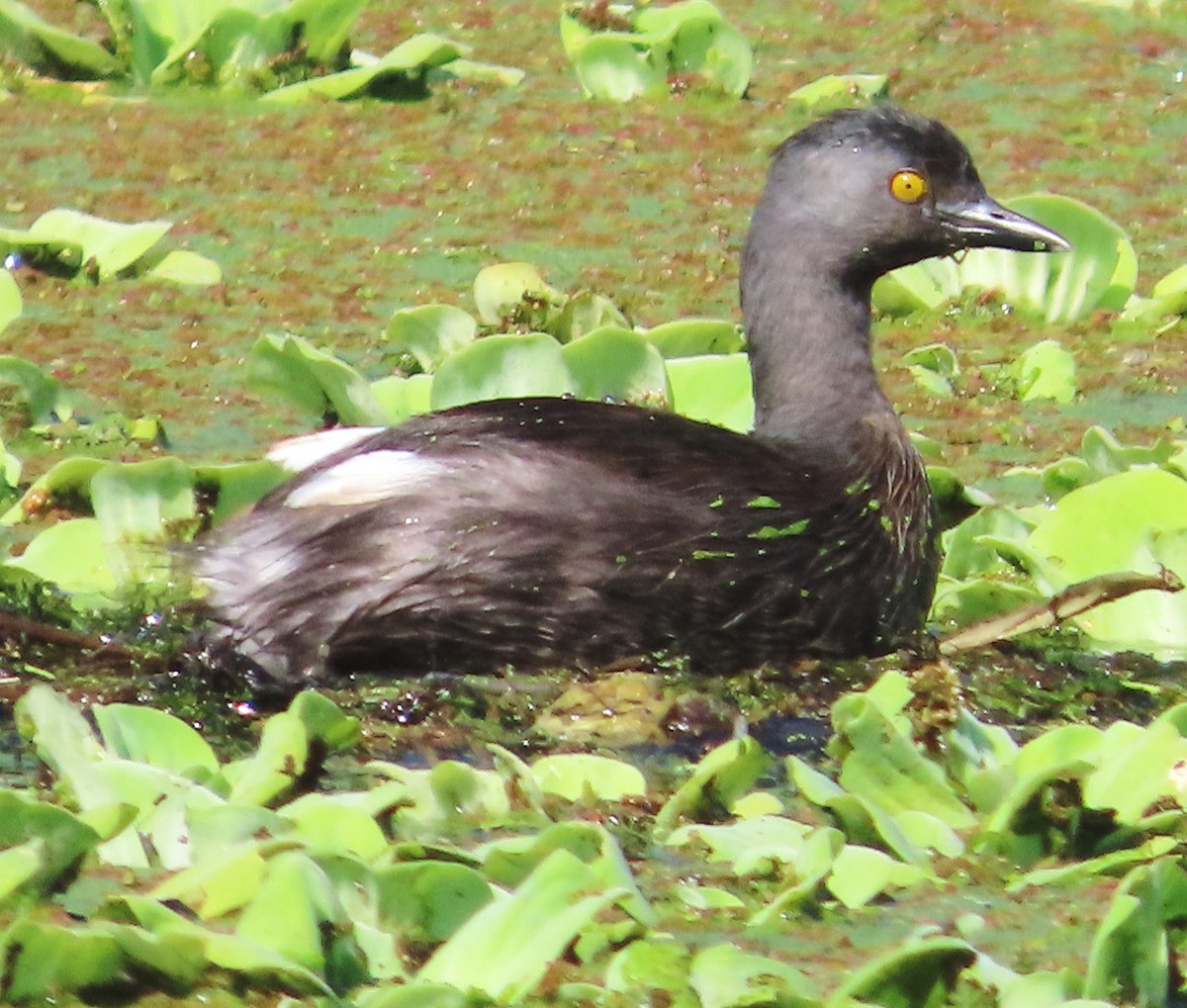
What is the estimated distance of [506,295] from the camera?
691cm

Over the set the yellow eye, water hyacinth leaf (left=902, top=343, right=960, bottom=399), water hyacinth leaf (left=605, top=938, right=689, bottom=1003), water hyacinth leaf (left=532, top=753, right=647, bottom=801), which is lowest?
water hyacinth leaf (left=902, top=343, right=960, bottom=399)

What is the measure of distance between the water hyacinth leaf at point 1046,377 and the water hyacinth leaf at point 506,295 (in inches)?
50.3

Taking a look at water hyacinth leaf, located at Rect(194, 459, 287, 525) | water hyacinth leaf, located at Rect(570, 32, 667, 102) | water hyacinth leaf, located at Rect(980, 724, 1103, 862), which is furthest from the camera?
water hyacinth leaf, located at Rect(570, 32, 667, 102)

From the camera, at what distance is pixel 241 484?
558cm

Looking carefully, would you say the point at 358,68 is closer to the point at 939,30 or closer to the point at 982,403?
the point at 939,30

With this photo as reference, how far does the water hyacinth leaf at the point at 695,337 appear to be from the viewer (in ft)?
21.5

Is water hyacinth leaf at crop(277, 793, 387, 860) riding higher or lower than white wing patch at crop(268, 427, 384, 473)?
higher

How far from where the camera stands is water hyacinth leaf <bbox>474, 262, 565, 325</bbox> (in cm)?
689

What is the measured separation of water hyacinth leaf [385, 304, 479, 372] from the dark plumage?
4.07 ft

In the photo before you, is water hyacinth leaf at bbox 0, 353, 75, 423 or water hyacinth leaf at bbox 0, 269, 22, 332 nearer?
water hyacinth leaf at bbox 0, 353, 75, 423

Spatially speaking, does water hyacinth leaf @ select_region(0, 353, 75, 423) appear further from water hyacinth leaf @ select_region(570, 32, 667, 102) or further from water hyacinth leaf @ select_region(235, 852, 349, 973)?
water hyacinth leaf @ select_region(570, 32, 667, 102)

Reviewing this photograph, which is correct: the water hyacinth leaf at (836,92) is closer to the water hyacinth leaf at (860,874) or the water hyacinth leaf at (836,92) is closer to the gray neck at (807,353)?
the gray neck at (807,353)

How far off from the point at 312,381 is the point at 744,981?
315cm

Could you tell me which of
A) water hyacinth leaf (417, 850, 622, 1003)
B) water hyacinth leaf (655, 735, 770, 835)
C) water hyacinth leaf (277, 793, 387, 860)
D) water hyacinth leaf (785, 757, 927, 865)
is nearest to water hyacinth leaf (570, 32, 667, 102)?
water hyacinth leaf (655, 735, 770, 835)
